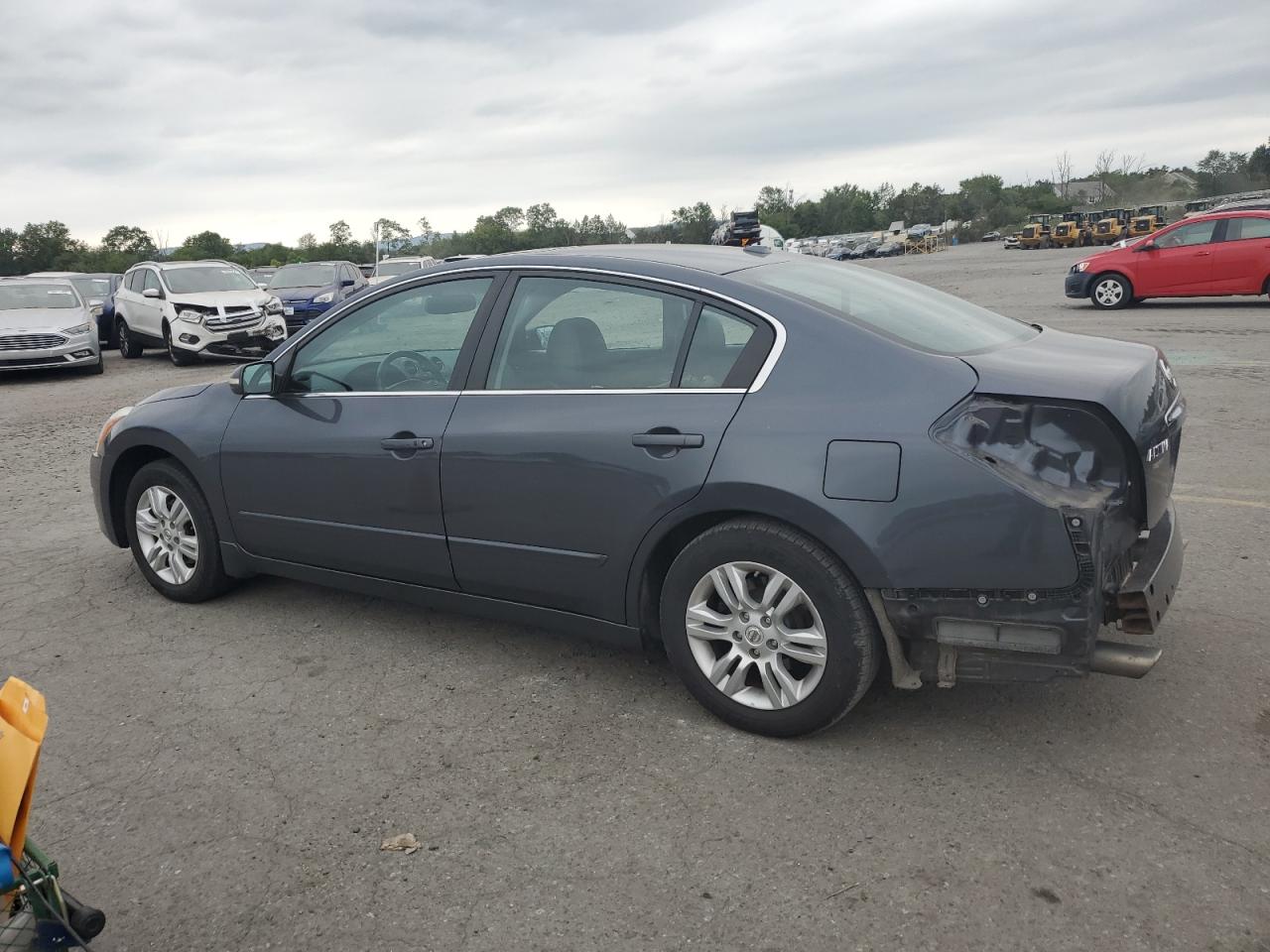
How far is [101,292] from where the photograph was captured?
74.8ft

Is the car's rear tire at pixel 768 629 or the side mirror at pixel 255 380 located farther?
the side mirror at pixel 255 380

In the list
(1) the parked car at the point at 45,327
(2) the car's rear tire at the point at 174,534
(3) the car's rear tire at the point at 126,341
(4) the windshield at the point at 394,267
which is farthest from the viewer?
(4) the windshield at the point at 394,267

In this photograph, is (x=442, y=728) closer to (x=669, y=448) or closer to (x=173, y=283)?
(x=669, y=448)

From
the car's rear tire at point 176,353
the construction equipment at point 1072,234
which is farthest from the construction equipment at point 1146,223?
the car's rear tire at point 176,353

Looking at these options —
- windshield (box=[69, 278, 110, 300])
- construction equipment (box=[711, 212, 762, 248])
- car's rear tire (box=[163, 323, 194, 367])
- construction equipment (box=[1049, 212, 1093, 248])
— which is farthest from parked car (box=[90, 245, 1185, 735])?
construction equipment (box=[1049, 212, 1093, 248])

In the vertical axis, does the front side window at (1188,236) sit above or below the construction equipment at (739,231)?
below

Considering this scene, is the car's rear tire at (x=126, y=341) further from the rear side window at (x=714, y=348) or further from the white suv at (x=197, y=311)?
the rear side window at (x=714, y=348)

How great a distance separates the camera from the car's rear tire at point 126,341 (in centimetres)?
1928

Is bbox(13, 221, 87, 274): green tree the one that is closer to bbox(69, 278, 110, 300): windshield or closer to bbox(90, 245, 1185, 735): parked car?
bbox(69, 278, 110, 300): windshield

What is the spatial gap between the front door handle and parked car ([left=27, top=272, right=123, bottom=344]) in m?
18.6

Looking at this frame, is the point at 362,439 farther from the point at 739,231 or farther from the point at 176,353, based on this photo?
the point at 739,231

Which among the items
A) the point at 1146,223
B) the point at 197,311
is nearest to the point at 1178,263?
the point at 197,311

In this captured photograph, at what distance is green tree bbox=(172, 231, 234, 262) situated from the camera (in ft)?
257

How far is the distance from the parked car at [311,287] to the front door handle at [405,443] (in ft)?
56.8
